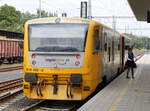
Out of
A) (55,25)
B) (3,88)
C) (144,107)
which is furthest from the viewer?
(3,88)

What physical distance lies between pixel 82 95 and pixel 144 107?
85.5 inches

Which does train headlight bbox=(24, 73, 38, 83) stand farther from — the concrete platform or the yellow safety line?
the yellow safety line

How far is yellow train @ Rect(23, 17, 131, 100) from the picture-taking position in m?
12.2

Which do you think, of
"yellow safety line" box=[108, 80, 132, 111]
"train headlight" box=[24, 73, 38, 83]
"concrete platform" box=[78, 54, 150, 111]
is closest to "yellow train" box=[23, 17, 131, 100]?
"train headlight" box=[24, 73, 38, 83]

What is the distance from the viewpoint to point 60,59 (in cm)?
1243

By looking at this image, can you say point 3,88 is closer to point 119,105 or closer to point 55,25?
point 55,25

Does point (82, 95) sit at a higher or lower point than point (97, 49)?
lower

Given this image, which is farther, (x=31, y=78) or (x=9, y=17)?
(x=9, y=17)

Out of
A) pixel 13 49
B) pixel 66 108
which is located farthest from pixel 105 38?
pixel 13 49

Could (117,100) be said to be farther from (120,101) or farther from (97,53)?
(97,53)

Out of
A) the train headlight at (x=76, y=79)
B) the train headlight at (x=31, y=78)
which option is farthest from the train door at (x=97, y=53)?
the train headlight at (x=31, y=78)

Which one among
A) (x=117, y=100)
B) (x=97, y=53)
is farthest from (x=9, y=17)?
(x=117, y=100)

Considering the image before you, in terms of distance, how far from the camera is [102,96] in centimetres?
1295

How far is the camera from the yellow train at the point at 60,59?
12.2m
